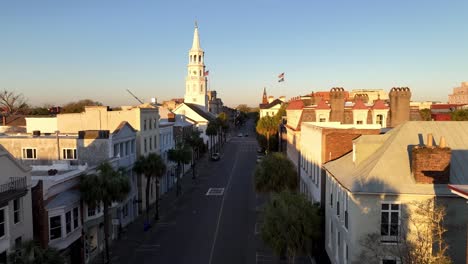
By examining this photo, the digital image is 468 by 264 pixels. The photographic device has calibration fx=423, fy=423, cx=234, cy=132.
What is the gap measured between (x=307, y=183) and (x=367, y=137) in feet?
43.9

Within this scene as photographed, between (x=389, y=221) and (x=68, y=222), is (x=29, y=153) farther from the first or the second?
(x=389, y=221)

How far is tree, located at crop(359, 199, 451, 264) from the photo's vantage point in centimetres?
1570

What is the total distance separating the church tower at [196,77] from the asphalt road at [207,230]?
68936 mm

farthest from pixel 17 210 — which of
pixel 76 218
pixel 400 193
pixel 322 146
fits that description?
pixel 400 193

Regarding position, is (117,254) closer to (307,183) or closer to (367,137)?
(307,183)

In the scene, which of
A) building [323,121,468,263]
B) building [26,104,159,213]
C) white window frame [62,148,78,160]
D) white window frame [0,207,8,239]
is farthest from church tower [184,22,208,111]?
building [323,121,468,263]

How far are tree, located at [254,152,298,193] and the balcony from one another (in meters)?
19.8

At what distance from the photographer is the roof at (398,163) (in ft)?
57.7

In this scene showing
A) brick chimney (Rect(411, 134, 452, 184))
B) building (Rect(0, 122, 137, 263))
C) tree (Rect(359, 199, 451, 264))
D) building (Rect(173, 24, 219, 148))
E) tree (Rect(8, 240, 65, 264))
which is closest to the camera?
tree (Rect(359, 199, 451, 264))

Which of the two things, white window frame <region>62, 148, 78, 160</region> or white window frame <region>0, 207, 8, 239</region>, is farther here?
white window frame <region>62, 148, 78, 160</region>

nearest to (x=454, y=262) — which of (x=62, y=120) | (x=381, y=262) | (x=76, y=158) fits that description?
(x=381, y=262)

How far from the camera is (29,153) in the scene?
108 feet

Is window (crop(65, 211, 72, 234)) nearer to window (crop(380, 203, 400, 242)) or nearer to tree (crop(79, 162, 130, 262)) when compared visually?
tree (crop(79, 162, 130, 262))

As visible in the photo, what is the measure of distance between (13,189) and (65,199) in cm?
505
